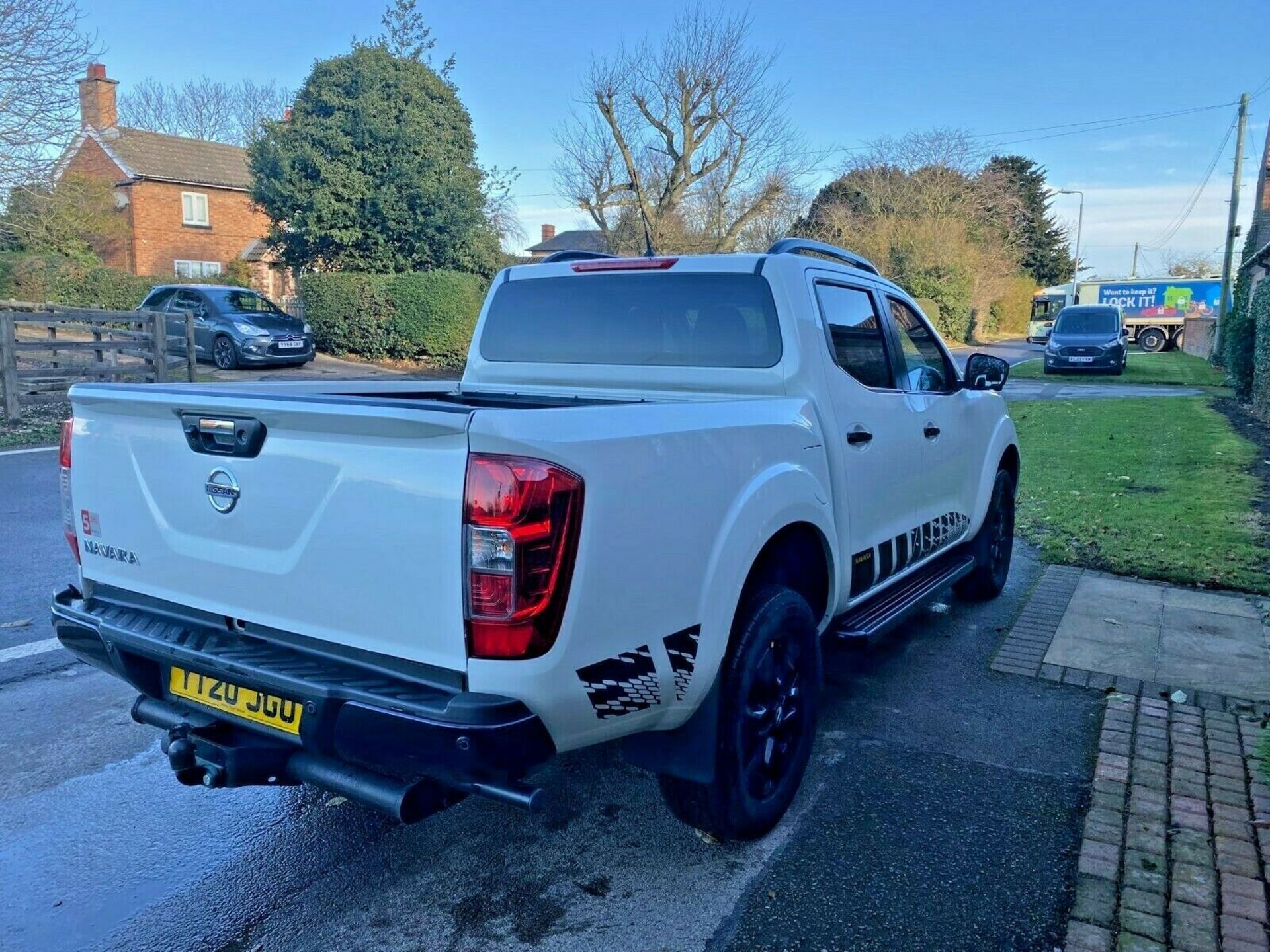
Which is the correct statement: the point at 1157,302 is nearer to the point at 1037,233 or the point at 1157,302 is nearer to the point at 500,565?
the point at 1037,233

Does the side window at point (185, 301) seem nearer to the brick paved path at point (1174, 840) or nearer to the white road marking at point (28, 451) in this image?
the white road marking at point (28, 451)

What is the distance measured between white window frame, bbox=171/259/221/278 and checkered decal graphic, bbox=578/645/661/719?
3675 cm

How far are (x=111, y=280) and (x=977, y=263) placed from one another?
34.5m

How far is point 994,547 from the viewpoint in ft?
19.7

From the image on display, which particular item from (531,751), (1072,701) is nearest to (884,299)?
(1072,701)

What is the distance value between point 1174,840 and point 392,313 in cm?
2124

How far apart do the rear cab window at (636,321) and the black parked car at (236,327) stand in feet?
52.4

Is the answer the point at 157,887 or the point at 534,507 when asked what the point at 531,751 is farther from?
the point at 157,887

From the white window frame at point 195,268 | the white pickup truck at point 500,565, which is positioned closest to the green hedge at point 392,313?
the white window frame at point 195,268

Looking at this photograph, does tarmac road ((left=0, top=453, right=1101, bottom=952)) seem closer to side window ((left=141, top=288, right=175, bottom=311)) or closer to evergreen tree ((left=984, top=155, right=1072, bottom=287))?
side window ((left=141, top=288, right=175, bottom=311))

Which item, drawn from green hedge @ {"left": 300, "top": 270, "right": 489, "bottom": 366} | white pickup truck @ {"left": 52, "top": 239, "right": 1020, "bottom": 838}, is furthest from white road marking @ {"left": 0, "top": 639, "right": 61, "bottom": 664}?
green hedge @ {"left": 300, "top": 270, "right": 489, "bottom": 366}

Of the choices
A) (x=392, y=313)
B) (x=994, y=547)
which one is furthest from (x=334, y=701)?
(x=392, y=313)

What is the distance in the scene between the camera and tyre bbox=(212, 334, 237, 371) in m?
19.0

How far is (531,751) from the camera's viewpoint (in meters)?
2.36
